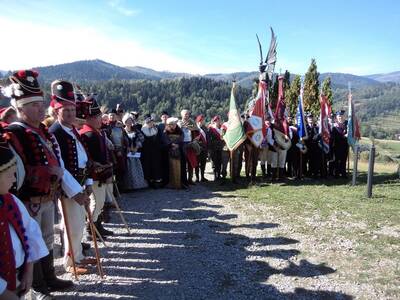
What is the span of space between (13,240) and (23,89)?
1.79m

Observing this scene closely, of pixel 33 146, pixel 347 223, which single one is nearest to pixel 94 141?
pixel 33 146

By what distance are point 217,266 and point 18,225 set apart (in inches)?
135

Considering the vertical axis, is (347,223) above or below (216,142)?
below

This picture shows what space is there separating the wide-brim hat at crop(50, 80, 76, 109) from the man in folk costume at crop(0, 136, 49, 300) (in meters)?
1.99

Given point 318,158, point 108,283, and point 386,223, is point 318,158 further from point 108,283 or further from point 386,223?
point 108,283

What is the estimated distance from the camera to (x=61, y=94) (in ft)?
15.2

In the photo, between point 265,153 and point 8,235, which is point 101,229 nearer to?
point 8,235

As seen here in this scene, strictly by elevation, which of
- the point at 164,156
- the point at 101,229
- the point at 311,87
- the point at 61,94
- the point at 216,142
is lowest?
the point at 101,229

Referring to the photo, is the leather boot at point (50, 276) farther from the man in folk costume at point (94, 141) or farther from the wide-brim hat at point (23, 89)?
the wide-brim hat at point (23, 89)

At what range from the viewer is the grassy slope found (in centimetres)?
540

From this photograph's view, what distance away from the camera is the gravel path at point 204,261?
15.7ft

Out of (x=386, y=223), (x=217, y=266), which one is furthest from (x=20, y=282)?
(x=386, y=223)

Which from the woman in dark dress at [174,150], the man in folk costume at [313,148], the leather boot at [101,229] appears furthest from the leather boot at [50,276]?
the man in folk costume at [313,148]

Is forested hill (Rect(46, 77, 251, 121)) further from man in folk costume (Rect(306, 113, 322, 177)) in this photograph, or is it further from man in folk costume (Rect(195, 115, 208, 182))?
man in folk costume (Rect(195, 115, 208, 182))
